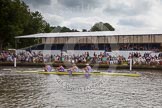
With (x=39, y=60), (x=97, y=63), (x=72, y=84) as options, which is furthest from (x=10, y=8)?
(x=72, y=84)

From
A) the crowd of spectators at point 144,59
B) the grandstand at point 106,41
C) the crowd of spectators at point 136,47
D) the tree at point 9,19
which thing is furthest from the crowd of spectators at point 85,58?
the tree at point 9,19

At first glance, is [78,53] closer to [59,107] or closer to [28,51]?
[28,51]

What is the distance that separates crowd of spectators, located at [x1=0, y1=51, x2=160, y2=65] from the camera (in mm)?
48312

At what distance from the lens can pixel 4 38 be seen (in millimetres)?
68000

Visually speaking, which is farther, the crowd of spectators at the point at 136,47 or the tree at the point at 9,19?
the tree at the point at 9,19

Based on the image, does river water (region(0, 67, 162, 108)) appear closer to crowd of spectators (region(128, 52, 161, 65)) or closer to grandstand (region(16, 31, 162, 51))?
crowd of spectators (region(128, 52, 161, 65))

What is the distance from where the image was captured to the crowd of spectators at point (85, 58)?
48.3 m

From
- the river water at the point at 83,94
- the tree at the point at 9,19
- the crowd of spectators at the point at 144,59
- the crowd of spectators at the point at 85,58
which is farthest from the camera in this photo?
the tree at the point at 9,19

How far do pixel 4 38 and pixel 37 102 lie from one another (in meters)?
47.9

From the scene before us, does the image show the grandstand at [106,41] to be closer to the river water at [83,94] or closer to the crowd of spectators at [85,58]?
the crowd of spectators at [85,58]

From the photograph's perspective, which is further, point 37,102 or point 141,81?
point 141,81

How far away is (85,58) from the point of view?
51781mm

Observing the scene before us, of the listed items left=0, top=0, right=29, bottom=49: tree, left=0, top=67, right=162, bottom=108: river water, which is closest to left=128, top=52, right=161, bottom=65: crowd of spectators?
left=0, top=67, right=162, bottom=108: river water

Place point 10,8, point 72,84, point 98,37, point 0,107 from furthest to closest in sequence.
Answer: point 10,8 → point 98,37 → point 72,84 → point 0,107
